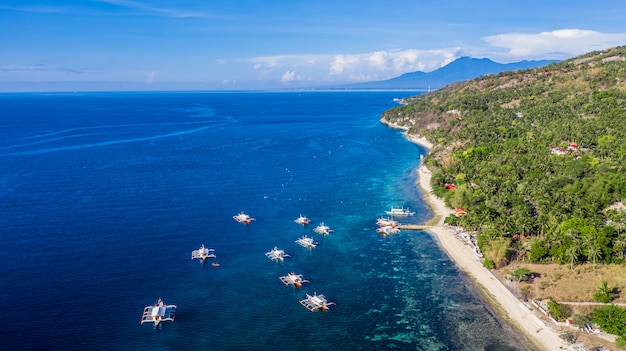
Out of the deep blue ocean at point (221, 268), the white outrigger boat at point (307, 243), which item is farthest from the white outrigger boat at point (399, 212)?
the white outrigger boat at point (307, 243)

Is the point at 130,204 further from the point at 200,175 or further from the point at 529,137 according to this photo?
the point at 529,137

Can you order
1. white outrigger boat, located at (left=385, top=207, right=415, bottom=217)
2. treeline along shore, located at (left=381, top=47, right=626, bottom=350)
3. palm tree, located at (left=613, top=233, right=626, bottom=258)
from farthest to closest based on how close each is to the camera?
white outrigger boat, located at (left=385, top=207, right=415, bottom=217), palm tree, located at (left=613, top=233, right=626, bottom=258), treeline along shore, located at (left=381, top=47, right=626, bottom=350)

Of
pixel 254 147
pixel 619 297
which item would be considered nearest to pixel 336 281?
pixel 619 297

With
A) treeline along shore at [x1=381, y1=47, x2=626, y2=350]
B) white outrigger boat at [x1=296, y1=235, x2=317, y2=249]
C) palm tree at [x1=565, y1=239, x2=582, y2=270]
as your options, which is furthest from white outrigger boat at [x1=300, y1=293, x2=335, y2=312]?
palm tree at [x1=565, y1=239, x2=582, y2=270]

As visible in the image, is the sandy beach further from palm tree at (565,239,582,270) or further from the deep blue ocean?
palm tree at (565,239,582,270)

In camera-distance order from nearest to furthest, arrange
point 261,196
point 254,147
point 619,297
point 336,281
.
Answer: point 619,297 → point 336,281 → point 261,196 → point 254,147

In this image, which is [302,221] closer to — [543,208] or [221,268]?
[221,268]

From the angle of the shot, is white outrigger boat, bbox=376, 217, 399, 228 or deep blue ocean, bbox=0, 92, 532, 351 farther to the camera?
white outrigger boat, bbox=376, 217, 399, 228
